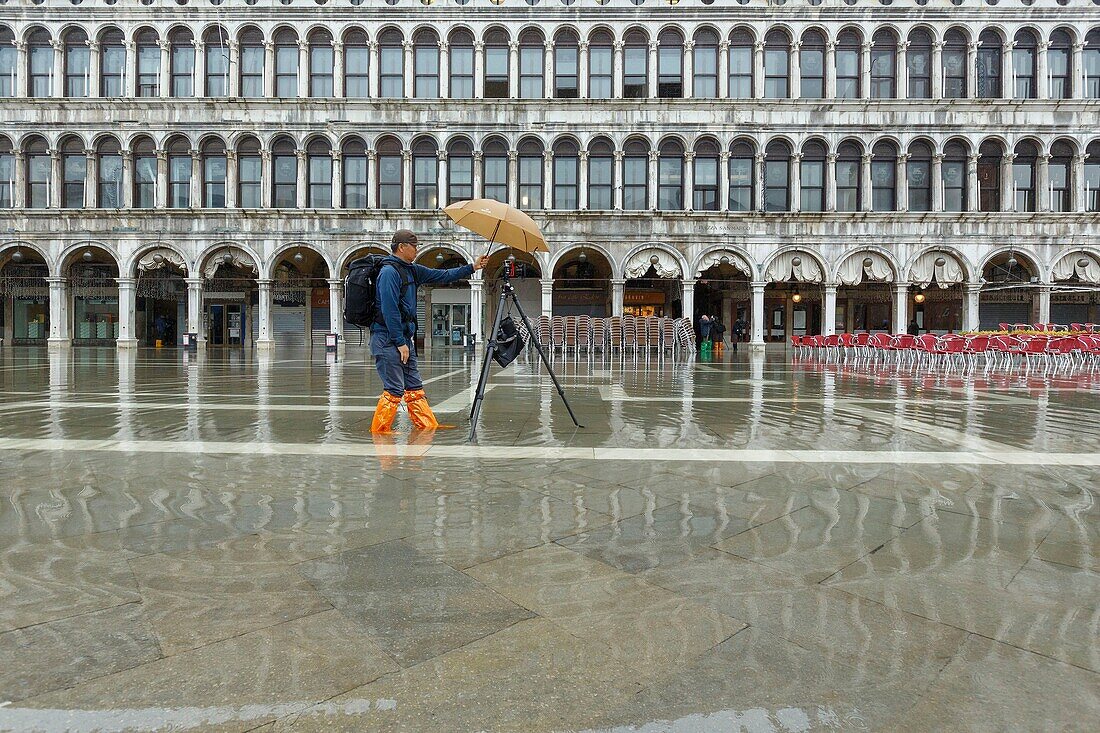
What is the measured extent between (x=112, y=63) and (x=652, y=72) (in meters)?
25.4

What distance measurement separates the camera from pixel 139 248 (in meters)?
28.2

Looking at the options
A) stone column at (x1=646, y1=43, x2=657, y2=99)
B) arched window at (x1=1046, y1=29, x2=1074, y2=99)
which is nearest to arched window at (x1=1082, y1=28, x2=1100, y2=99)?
arched window at (x1=1046, y1=29, x2=1074, y2=99)

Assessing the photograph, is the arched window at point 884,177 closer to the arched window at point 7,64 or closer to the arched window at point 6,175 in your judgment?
the arched window at point 6,175

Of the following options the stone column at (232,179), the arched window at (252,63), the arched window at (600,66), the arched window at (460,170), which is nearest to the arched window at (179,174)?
the stone column at (232,179)

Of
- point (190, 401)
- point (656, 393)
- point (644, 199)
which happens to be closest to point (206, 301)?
point (644, 199)

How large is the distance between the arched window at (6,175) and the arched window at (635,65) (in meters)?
28.5

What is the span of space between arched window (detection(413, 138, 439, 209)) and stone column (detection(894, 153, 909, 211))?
70.1 ft

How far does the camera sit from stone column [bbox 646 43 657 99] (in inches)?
1128

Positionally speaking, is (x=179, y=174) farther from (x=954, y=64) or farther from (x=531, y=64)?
(x=954, y=64)

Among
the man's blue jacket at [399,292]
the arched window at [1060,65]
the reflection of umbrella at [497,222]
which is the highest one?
the arched window at [1060,65]

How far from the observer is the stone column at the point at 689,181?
28.4 meters

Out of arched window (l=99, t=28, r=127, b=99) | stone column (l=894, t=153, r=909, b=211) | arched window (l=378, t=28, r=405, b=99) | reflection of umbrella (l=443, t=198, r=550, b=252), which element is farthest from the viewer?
arched window (l=378, t=28, r=405, b=99)

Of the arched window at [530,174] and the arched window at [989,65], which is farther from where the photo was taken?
the arched window at [530,174]

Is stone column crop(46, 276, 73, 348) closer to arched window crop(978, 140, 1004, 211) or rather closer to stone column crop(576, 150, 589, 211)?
stone column crop(576, 150, 589, 211)
